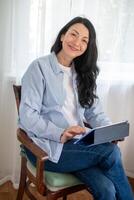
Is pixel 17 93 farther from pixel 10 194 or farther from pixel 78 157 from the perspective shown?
pixel 10 194

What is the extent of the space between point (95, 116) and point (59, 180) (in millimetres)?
493

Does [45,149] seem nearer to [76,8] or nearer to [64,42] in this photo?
[64,42]

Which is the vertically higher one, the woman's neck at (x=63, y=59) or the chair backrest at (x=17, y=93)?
the woman's neck at (x=63, y=59)

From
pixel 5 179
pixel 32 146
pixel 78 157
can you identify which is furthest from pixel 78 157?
pixel 5 179

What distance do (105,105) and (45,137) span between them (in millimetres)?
757

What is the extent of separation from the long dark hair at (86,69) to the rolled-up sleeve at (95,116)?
0.19 ft

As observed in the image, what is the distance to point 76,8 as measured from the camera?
1.79 meters

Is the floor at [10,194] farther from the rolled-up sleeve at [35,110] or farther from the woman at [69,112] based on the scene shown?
the rolled-up sleeve at [35,110]

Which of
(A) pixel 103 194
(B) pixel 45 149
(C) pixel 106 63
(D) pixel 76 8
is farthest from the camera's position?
(C) pixel 106 63

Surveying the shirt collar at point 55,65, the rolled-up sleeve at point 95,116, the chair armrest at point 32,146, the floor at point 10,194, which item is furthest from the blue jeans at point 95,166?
the floor at point 10,194

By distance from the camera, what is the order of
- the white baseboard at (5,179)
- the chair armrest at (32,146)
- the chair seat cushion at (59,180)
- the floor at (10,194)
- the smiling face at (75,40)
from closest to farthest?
1. the chair armrest at (32,146)
2. the chair seat cushion at (59,180)
3. the smiling face at (75,40)
4. the floor at (10,194)
5. the white baseboard at (5,179)

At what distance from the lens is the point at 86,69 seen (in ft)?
5.37

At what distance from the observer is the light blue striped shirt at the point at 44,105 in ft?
4.49

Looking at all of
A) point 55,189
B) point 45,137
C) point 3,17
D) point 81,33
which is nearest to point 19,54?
point 3,17
